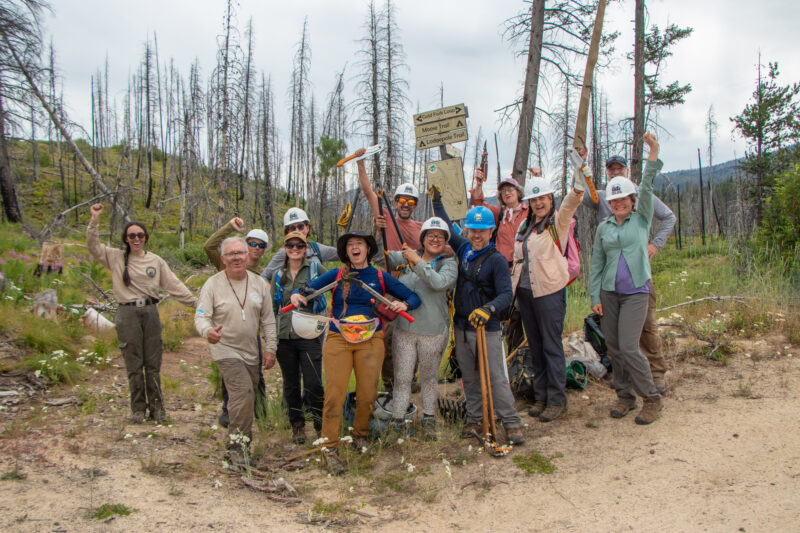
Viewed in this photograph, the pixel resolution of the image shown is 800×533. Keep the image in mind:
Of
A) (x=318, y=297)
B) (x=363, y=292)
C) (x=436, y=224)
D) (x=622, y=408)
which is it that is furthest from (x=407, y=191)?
(x=622, y=408)

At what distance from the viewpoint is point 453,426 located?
15.5 feet

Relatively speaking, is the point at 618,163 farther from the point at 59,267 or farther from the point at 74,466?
the point at 59,267

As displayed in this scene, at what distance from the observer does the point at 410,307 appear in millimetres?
4375

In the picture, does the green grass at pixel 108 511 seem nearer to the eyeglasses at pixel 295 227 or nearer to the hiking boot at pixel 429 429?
the hiking boot at pixel 429 429

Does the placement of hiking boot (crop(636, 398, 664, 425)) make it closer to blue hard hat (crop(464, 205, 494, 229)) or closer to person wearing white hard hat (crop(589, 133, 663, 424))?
person wearing white hard hat (crop(589, 133, 663, 424))

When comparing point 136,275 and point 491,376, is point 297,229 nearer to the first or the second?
point 136,275

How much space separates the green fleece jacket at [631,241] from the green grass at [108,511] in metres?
4.38

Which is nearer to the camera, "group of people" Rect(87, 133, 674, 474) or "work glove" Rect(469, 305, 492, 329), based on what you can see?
"work glove" Rect(469, 305, 492, 329)

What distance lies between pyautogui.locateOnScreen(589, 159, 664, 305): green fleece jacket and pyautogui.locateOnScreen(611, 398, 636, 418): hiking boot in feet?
3.68

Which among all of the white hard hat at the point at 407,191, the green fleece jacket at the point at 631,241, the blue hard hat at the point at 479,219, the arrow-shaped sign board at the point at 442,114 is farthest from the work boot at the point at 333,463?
the arrow-shaped sign board at the point at 442,114

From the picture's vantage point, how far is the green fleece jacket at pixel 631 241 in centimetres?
449

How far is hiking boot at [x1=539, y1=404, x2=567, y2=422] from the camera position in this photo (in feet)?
16.2

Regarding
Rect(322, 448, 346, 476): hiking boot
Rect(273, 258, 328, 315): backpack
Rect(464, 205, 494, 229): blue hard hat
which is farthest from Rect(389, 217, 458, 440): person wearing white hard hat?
Rect(273, 258, 328, 315): backpack

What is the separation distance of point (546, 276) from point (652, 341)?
5.01 feet
